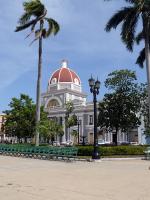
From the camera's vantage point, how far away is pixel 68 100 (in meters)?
88.9

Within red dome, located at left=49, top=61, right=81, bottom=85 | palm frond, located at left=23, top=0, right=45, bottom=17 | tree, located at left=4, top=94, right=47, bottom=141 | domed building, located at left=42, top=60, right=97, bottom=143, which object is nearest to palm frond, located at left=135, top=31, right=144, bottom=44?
palm frond, located at left=23, top=0, right=45, bottom=17

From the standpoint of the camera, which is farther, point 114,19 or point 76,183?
point 114,19

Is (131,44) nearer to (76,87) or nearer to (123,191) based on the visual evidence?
(123,191)

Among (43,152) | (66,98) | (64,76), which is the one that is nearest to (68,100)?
(66,98)

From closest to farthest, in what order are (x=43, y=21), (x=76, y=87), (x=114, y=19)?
1. (x=114, y=19)
2. (x=43, y=21)
3. (x=76, y=87)

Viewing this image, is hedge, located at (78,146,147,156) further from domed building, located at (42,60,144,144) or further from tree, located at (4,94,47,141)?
domed building, located at (42,60,144,144)

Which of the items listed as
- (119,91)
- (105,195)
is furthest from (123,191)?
(119,91)

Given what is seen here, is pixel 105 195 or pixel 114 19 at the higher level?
pixel 114 19

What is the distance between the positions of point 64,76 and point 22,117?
50097mm

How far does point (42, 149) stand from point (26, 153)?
2.37m

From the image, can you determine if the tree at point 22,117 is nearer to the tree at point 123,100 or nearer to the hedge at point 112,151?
the tree at point 123,100

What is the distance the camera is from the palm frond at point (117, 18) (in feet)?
101

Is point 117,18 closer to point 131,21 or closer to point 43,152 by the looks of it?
point 131,21

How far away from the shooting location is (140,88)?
39531 mm
